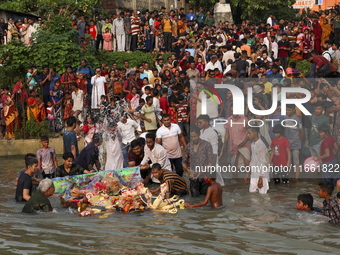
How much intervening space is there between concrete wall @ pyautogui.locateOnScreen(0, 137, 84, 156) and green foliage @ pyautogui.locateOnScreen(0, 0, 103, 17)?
8016mm

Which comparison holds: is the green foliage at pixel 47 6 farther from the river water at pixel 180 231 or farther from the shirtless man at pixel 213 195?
the shirtless man at pixel 213 195

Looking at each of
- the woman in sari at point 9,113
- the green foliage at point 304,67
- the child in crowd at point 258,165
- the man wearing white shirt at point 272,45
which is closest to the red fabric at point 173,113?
the child in crowd at point 258,165

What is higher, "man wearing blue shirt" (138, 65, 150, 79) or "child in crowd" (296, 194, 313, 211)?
"man wearing blue shirt" (138, 65, 150, 79)

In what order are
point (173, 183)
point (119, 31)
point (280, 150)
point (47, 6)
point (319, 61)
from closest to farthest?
point (173, 183) → point (280, 150) → point (319, 61) → point (119, 31) → point (47, 6)

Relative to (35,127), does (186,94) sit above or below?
above

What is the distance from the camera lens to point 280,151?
45.3 ft

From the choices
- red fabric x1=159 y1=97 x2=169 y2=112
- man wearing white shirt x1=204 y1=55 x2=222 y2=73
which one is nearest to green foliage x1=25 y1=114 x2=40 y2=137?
red fabric x1=159 y1=97 x2=169 y2=112

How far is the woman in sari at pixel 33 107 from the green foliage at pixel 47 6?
7237 mm

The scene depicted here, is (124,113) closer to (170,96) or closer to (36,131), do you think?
(170,96)

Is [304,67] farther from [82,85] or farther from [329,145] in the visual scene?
[329,145]

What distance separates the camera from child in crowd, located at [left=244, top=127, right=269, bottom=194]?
13.2 meters

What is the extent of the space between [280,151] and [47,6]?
15420 mm

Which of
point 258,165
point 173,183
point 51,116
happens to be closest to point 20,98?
point 51,116

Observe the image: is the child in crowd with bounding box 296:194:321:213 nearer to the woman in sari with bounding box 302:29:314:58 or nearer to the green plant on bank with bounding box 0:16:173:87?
the green plant on bank with bounding box 0:16:173:87
